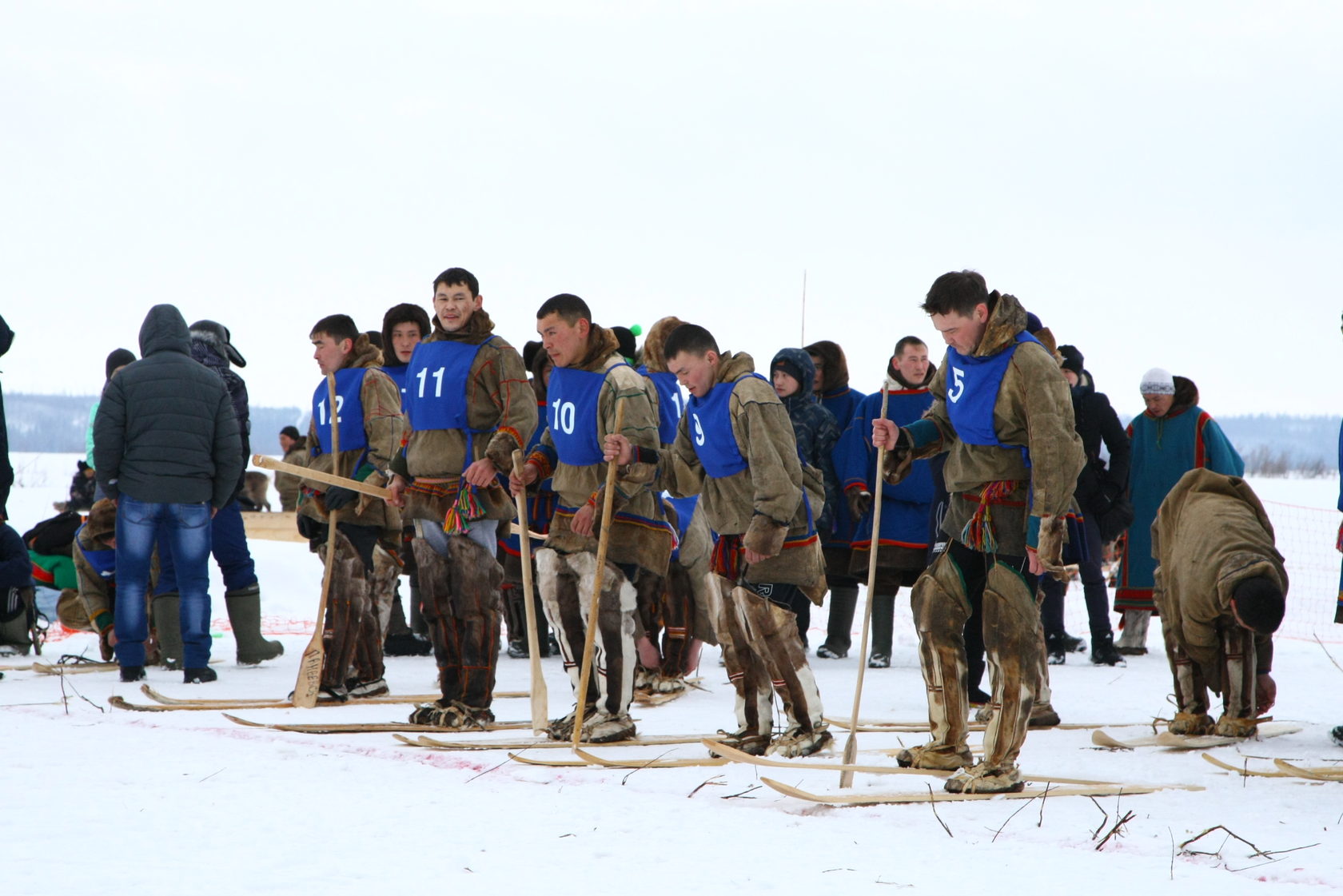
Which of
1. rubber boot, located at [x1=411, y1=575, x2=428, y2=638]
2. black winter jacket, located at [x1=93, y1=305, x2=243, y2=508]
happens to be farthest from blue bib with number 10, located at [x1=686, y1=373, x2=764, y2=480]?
rubber boot, located at [x1=411, y1=575, x2=428, y2=638]

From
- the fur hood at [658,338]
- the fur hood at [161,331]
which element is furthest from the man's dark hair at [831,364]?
the fur hood at [161,331]

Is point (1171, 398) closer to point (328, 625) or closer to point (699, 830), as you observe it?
point (328, 625)

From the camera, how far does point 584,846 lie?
3611 millimetres

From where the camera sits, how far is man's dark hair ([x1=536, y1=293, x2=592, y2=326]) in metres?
5.70

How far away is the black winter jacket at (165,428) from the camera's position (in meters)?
7.46

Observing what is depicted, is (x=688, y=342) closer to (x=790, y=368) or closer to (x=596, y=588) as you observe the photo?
(x=596, y=588)

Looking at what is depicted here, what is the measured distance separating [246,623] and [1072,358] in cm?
510

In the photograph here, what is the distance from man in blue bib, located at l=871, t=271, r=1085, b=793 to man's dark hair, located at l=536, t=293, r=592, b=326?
59.2 inches

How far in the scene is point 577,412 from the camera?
18.8 ft

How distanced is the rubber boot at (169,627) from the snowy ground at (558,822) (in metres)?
1.76

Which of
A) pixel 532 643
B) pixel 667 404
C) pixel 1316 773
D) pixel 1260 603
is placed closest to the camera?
pixel 1316 773

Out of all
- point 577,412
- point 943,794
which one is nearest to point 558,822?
point 943,794

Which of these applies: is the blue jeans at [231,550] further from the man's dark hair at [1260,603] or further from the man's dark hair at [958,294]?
the man's dark hair at [1260,603]

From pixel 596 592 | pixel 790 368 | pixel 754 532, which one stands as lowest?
pixel 596 592
